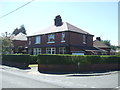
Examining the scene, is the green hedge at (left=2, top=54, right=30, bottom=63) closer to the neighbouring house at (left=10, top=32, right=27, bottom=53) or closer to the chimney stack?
the chimney stack

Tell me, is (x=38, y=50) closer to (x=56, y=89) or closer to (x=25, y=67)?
(x=25, y=67)

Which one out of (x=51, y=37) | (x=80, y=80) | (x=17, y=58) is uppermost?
(x=51, y=37)

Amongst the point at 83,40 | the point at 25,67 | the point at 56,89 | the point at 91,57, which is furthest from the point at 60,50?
the point at 56,89

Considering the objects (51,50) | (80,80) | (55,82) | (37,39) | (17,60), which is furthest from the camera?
(37,39)

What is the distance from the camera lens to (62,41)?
99.1 ft

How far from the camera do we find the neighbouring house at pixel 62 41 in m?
29.3

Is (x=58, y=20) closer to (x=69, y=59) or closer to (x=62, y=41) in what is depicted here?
(x=62, y=41)

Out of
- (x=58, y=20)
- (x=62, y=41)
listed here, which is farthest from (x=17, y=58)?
(x=58, y=20)

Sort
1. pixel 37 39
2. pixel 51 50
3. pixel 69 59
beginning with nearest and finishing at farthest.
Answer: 1. pixel 69 59
2. pixel 51 50
3. pixel 37 39

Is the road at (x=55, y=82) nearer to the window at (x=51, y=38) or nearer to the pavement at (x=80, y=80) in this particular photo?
the pavement at (x=80, y=80)

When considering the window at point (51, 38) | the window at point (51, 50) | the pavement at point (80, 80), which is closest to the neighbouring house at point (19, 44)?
the window at point (51, 50)

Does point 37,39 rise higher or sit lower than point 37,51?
higher

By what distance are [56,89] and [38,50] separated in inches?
1054

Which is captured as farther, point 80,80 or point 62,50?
point 62,50
